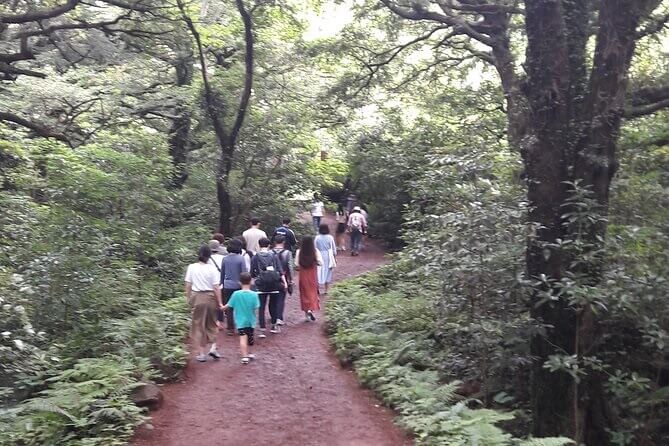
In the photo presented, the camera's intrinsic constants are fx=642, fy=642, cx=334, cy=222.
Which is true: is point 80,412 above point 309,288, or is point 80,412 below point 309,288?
below

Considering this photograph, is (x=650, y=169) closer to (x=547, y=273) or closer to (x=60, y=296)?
(x=547, y=273)

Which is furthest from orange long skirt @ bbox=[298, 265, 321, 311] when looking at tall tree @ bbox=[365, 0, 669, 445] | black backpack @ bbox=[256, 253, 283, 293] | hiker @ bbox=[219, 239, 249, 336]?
tall tree @ bbox=[365, 0, 669, 445]

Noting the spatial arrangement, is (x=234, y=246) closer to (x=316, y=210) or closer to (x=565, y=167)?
(x=565, y=167)

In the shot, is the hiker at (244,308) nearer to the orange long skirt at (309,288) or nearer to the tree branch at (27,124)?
the orange long skirt at (309,288)

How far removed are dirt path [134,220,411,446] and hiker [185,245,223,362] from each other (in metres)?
0.45

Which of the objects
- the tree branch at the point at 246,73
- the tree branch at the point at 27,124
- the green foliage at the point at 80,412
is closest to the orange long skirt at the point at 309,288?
the green foliage at the point at 80,412

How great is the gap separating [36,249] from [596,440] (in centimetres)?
857

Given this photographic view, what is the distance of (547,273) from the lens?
7000mm

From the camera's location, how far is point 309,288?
12242 millimetres

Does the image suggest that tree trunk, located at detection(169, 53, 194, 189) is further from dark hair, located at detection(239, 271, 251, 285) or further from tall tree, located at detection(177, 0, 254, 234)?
dark hair, located at detection(239, 271, 251, 285)

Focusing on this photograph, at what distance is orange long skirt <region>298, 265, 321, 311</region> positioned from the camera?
12.1 m

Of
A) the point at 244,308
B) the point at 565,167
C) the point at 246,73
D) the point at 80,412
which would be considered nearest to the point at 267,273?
the point at 244,308

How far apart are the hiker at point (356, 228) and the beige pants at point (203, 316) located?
1191cm

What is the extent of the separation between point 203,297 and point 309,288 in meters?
3.07
